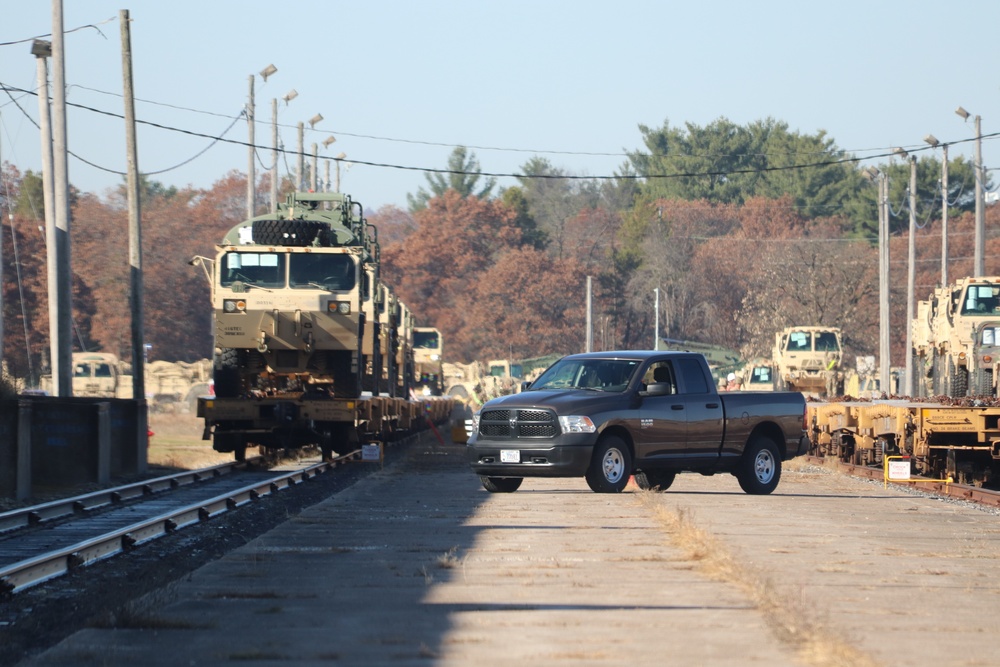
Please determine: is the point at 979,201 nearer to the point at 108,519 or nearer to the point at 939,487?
the point at 939,487

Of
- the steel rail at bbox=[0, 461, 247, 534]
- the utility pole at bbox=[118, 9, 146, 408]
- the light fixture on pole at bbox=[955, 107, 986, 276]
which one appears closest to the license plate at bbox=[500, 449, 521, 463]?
the steel rail at bbox=[0, 461, 247, 534]

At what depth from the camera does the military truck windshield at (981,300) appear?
96.7 feet

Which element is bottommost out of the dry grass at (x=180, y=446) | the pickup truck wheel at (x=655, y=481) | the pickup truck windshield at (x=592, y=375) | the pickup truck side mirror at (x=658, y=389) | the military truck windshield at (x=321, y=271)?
the dry grass at (x=180, y=446)

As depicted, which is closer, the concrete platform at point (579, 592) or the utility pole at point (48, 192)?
the concrete platform at point (579, 592)

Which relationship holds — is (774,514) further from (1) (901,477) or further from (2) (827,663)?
(2) (827,663)

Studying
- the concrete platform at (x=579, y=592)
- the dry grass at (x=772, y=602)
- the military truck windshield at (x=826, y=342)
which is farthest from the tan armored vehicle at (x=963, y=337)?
the military truck windshield at (x=826, y=342)

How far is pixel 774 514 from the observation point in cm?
1656

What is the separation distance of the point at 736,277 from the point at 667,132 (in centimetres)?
2411

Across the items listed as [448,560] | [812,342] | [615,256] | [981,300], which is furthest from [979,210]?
[615,256]

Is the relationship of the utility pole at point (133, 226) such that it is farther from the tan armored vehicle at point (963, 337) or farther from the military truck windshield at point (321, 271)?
the tan armored vehicle at point (963, 337)

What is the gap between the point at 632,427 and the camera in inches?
730

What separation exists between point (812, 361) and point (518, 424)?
1302 inches

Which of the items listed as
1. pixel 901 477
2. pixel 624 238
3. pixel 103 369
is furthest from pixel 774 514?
pixel 624 238

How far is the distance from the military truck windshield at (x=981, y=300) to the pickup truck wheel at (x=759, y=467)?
10.9 meters
